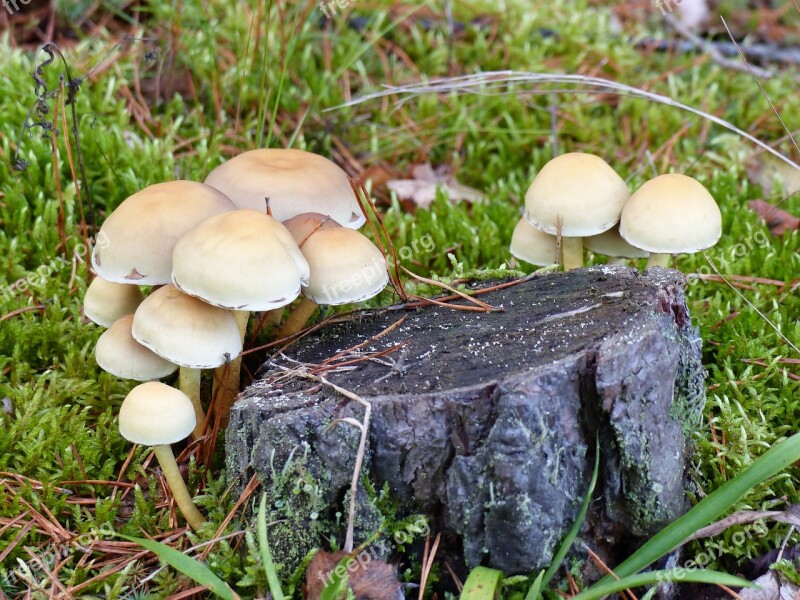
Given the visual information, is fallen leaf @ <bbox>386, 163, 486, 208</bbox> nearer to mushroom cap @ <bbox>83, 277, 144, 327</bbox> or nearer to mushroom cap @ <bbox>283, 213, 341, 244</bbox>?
mushroom cap @ <bbox>283, 213, 341, 244</bbox>

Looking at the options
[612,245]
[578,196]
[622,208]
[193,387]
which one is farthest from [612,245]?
[193,387]

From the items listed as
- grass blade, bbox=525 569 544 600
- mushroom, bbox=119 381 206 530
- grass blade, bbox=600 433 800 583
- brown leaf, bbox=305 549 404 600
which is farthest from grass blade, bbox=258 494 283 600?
grass blade, bbox=600 433 800 583

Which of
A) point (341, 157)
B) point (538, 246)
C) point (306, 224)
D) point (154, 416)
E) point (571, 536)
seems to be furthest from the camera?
point (341, 157)

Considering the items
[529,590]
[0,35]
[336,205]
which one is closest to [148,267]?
[336,205]

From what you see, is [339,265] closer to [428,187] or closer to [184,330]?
[184,330]

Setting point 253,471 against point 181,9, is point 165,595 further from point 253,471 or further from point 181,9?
point 181,9

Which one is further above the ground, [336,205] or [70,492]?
[336,205]
